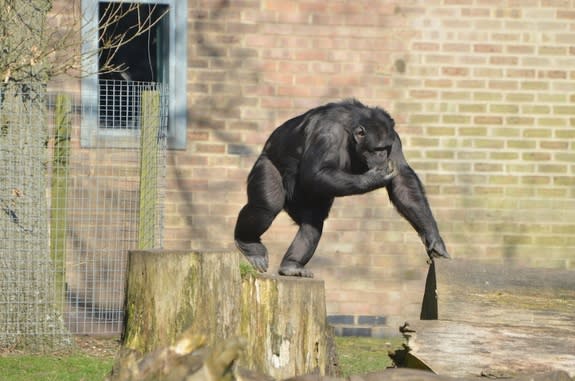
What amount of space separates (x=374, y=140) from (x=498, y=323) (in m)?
2.26

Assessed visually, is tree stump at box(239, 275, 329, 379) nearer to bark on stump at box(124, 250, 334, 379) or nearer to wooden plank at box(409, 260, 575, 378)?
bark on stump at box(124, 250, 334, 379)

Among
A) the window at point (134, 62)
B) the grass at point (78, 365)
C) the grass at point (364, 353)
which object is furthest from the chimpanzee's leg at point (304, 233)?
the window at point (134, 62)

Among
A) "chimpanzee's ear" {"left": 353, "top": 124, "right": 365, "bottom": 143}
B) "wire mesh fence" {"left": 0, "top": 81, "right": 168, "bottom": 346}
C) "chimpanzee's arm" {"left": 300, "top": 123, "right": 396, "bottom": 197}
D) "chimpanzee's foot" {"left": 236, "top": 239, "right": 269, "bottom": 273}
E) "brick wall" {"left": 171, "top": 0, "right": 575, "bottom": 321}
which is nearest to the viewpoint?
"chimpanzee's arm" {"left": 300, "top": 123, "right": 396, "bottom": 197}

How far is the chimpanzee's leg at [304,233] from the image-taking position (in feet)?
28.4

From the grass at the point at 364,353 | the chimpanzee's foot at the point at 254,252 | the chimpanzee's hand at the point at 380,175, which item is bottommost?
the grass at the point at 364,353

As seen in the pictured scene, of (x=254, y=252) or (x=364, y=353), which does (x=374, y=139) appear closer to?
(x=254, y=252)

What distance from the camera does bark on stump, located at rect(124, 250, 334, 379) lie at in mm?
6090

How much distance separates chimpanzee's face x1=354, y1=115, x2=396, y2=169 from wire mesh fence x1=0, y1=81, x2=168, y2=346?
279 cm

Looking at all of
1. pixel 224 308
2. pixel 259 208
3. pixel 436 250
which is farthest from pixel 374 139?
pixel 224 308

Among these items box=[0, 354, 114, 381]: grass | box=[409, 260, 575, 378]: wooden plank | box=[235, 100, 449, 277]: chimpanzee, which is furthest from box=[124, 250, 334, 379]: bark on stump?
box=[0, 354, 114, 381]: grass

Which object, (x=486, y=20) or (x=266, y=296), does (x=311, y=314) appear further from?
(x=486, y=20)

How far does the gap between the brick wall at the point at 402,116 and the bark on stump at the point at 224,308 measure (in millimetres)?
5309

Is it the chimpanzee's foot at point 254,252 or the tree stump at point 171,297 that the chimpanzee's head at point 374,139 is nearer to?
the chimpanzee's foot at point 254,252

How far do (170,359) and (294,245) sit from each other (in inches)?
161
